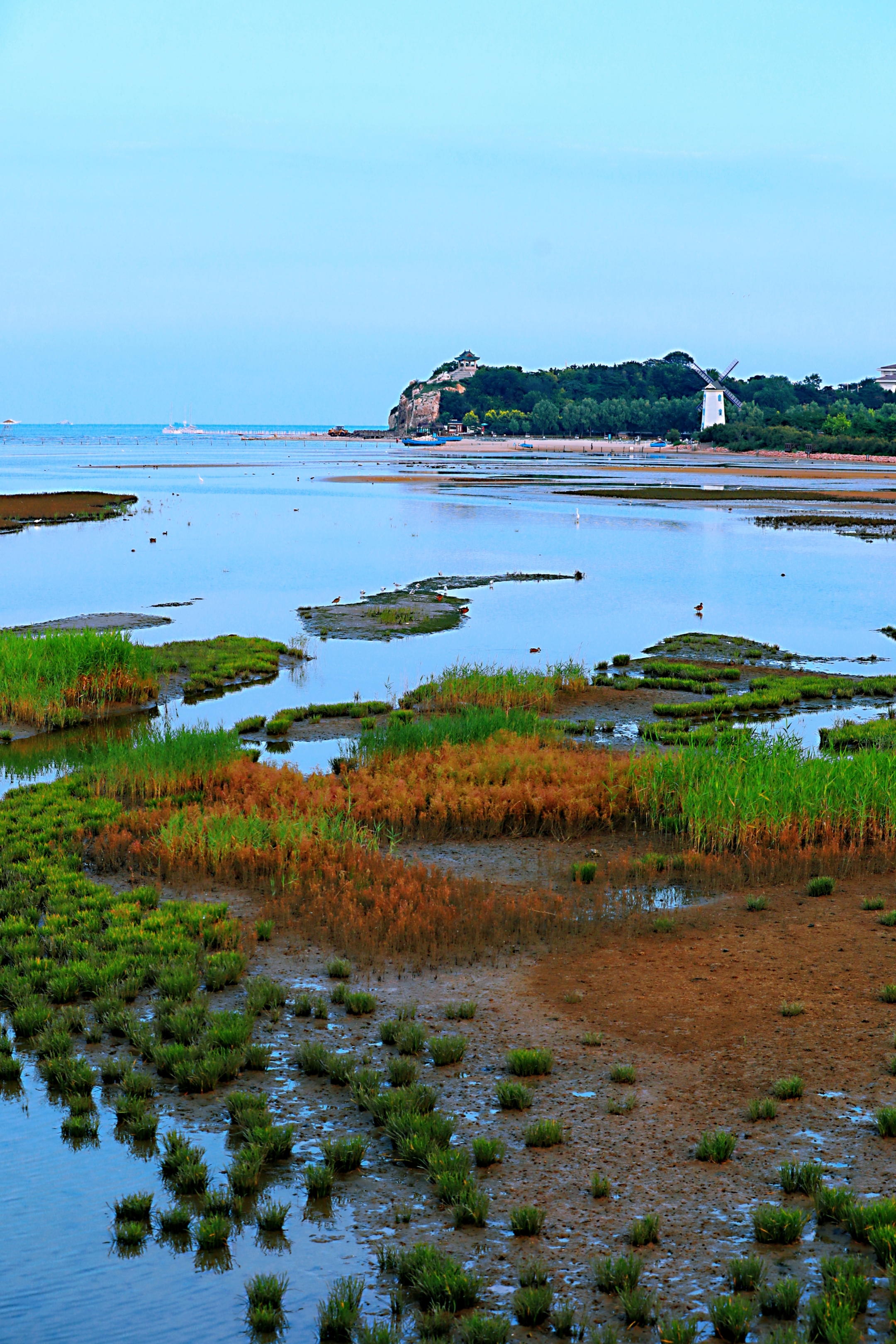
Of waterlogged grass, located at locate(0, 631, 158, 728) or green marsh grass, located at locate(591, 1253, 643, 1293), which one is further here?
waterlogged grass, located at locate(0, 631, 158, 728)

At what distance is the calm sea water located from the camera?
7.79 meters

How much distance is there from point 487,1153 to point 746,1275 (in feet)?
6.95

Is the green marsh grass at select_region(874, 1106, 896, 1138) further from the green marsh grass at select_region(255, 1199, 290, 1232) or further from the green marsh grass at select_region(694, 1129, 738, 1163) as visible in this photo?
the green marsh grass at select_region(255, 1199, 290, 1232)

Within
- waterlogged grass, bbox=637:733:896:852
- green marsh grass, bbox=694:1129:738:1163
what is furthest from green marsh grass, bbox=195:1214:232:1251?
waterlogged grass, bbox=637:733:896:852

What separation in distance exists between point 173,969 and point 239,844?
12.7 ft

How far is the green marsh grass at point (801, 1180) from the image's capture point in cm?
820

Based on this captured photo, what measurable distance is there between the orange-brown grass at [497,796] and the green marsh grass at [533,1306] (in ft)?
35.2

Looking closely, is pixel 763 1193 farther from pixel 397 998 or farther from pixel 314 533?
pixel 314 533

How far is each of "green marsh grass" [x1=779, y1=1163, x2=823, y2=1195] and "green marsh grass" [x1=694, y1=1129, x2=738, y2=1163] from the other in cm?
50

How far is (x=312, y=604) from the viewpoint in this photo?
46344 millimetres

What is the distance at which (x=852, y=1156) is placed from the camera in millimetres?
8680

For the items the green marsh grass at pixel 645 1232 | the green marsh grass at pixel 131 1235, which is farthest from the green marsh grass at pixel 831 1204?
the green marsh grass at pixel 131 1235

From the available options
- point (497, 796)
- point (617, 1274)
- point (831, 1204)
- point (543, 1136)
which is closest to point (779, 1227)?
point (831, 1204)

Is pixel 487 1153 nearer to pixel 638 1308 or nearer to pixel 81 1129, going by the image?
pixel 638 1308
